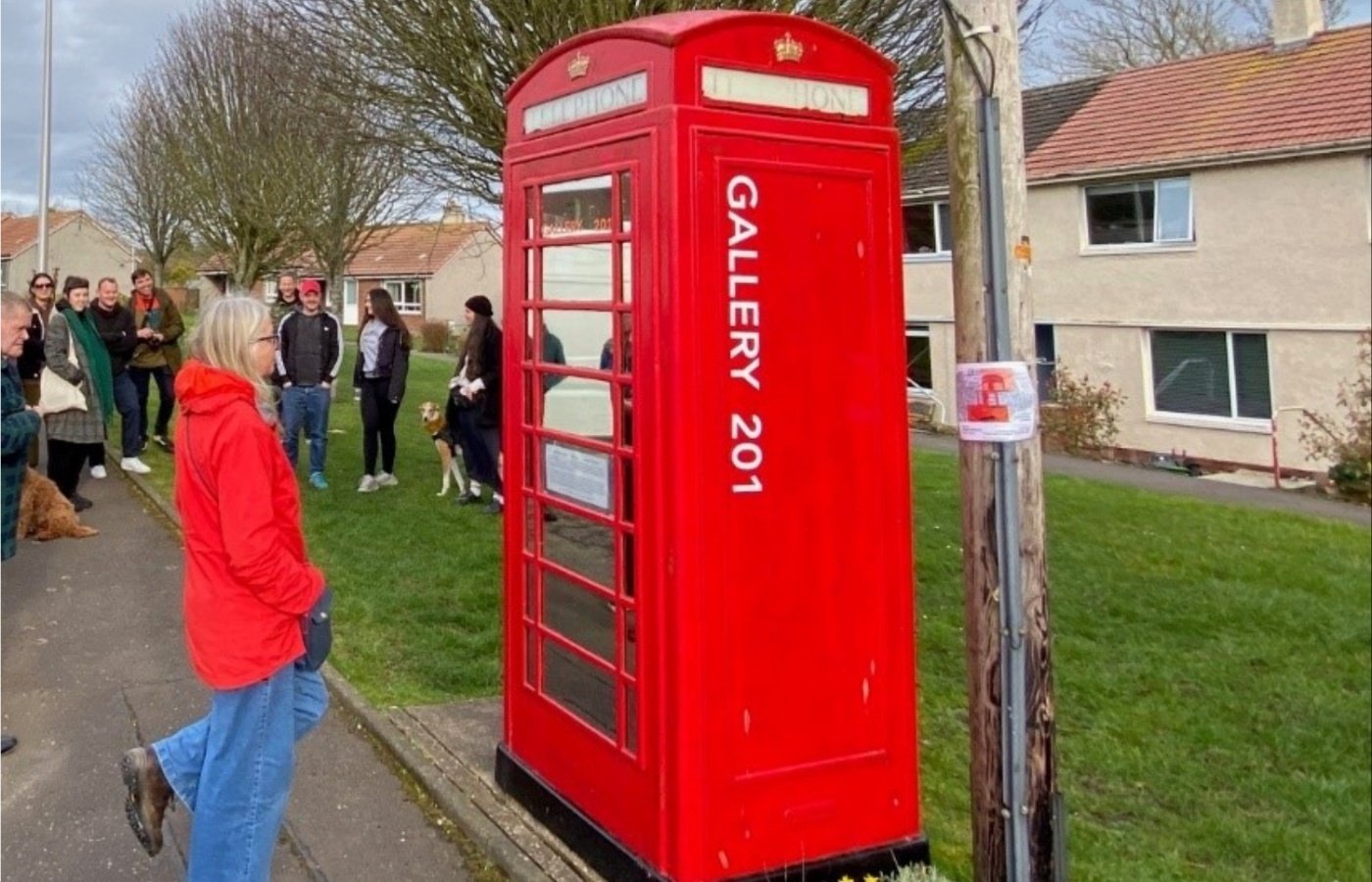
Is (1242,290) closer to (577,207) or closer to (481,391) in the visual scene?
(577,207)

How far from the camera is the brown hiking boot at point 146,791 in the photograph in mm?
3488

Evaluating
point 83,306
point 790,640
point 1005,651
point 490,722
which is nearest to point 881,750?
point 790,640

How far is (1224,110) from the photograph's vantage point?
2229 millimetres

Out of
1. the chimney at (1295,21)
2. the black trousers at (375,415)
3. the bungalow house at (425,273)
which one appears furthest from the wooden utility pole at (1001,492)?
the bungalow house at (425,273)

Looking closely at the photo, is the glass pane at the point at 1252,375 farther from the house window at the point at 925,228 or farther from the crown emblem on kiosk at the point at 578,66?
the crown emblem on kiosk at the point at 578,66

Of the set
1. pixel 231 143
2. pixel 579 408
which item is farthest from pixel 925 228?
pixel 231 143

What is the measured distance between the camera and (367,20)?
8617mm

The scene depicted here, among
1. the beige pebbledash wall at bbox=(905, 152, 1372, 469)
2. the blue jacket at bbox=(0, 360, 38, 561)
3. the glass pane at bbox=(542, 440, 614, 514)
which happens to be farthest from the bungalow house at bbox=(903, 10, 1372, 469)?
the blue jacket at bbox=(0, 360, 38, 561)

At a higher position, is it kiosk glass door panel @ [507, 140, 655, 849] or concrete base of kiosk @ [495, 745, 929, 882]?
kiosk glass door panel @ [507, 140, 655, 849]

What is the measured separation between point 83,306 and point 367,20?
3.73m

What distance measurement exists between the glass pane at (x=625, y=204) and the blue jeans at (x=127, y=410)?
30.0 ft

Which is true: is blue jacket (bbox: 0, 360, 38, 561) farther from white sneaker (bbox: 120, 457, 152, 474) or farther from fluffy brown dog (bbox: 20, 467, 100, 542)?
white sneaker (bbox: 120, 457, 152, 474)

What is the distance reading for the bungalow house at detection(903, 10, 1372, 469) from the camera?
1.69 meters

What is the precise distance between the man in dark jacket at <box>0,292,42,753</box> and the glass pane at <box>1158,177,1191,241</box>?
467cm
